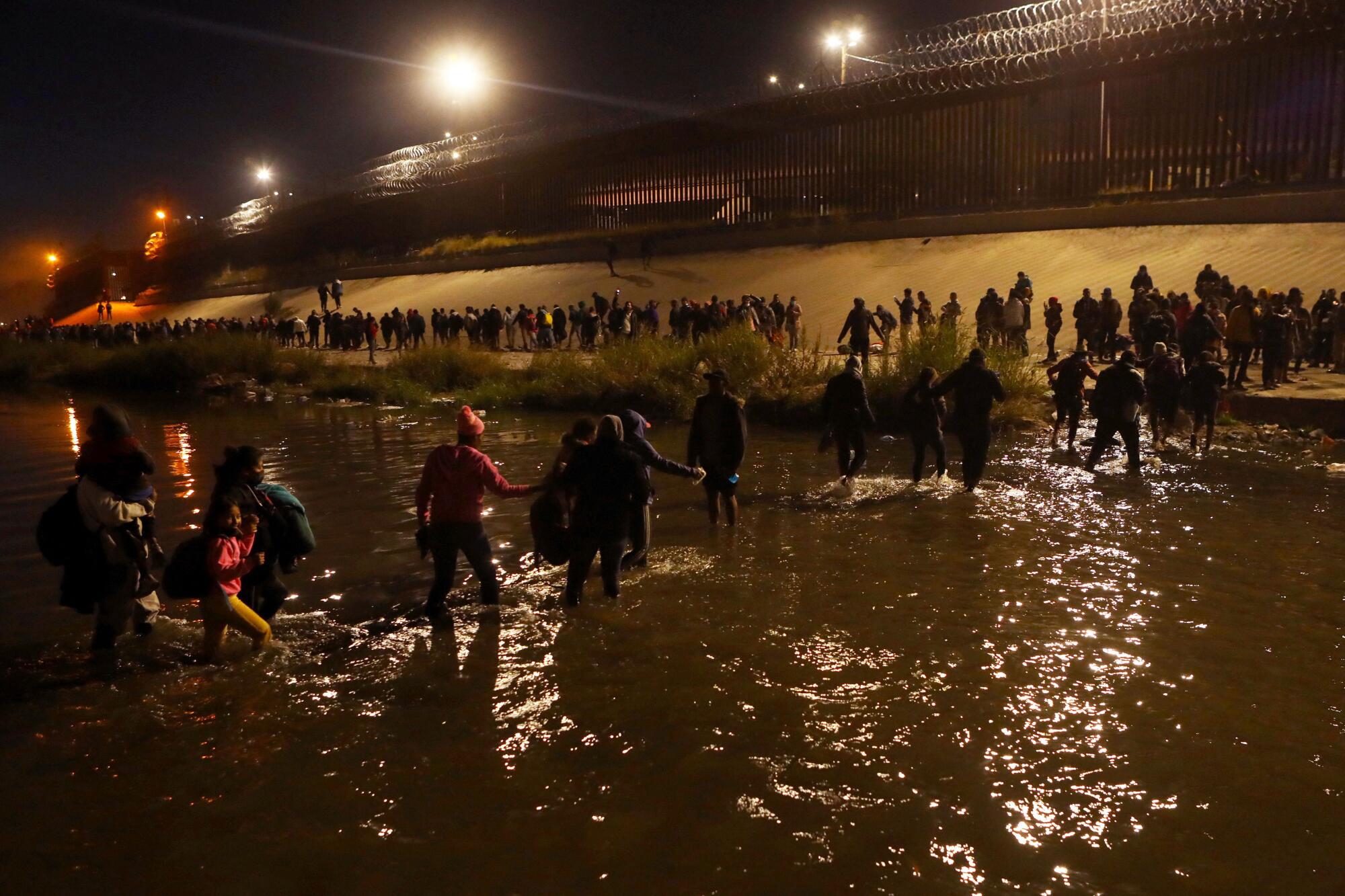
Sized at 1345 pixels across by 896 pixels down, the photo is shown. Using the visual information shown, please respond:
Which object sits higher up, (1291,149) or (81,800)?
(1291,149)

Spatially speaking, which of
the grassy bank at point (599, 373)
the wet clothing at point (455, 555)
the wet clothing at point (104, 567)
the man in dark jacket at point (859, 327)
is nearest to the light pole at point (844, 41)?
the grassy bank at point (599, 373)

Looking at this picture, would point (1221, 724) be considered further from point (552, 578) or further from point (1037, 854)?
point (552, 578)

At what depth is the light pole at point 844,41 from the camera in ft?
109

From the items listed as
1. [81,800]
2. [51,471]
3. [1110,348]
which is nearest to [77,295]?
[51,471]

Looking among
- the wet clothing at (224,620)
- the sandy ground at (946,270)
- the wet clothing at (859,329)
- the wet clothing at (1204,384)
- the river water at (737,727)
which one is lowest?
the river water at (737,727)

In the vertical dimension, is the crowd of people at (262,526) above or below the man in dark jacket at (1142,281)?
below

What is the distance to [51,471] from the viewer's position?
1561 cm

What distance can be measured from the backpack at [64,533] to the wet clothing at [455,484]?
1901 millimetres

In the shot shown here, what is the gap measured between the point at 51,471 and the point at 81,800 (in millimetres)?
12297

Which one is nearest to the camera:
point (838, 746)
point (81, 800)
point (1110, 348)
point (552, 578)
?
point (81, 800)

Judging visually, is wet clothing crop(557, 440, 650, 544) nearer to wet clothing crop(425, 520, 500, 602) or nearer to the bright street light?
wet clothing crop(425, 520, 500, 602)

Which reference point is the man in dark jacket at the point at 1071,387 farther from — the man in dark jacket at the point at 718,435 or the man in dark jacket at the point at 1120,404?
the man in dark jacket at the point at 718,435

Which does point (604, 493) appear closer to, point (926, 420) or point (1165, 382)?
point (926, 420)

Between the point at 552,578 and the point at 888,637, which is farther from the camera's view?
the point at 552,578
